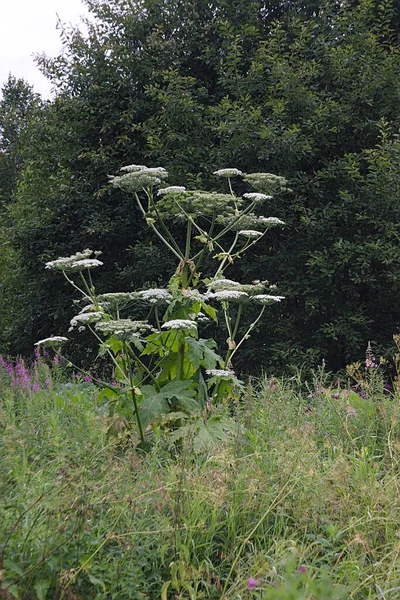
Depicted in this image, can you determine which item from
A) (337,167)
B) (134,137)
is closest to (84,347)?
(134,137)

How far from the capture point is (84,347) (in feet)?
27.7

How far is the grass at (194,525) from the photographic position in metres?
2.17

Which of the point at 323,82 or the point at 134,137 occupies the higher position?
the point at 134,137

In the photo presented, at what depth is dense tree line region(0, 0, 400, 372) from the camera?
704 cm

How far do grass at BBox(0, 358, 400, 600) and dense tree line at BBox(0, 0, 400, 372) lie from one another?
392cm

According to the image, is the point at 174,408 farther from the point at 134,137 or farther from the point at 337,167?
the point at 134,137

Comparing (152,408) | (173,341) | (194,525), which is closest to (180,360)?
(173,341)

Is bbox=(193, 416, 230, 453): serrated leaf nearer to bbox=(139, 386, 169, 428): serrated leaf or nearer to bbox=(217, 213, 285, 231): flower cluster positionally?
bbox=(139, 386, 169, 428): serrated leaf

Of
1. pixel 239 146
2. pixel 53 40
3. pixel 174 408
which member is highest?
pixel 53 40

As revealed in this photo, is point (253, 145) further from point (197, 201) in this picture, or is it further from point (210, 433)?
point (210, 433)

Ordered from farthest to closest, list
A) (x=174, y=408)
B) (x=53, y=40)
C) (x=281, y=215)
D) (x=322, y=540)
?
(x=53, y=40) → (x=281, y=215) → (x=174, y=408) → (x=322, y=540)

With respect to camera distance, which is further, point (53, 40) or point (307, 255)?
point (53, 40)

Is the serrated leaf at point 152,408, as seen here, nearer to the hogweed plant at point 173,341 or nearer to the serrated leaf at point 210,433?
the hogweed plant at point 173,341

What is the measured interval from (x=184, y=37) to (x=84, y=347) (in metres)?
4.36
